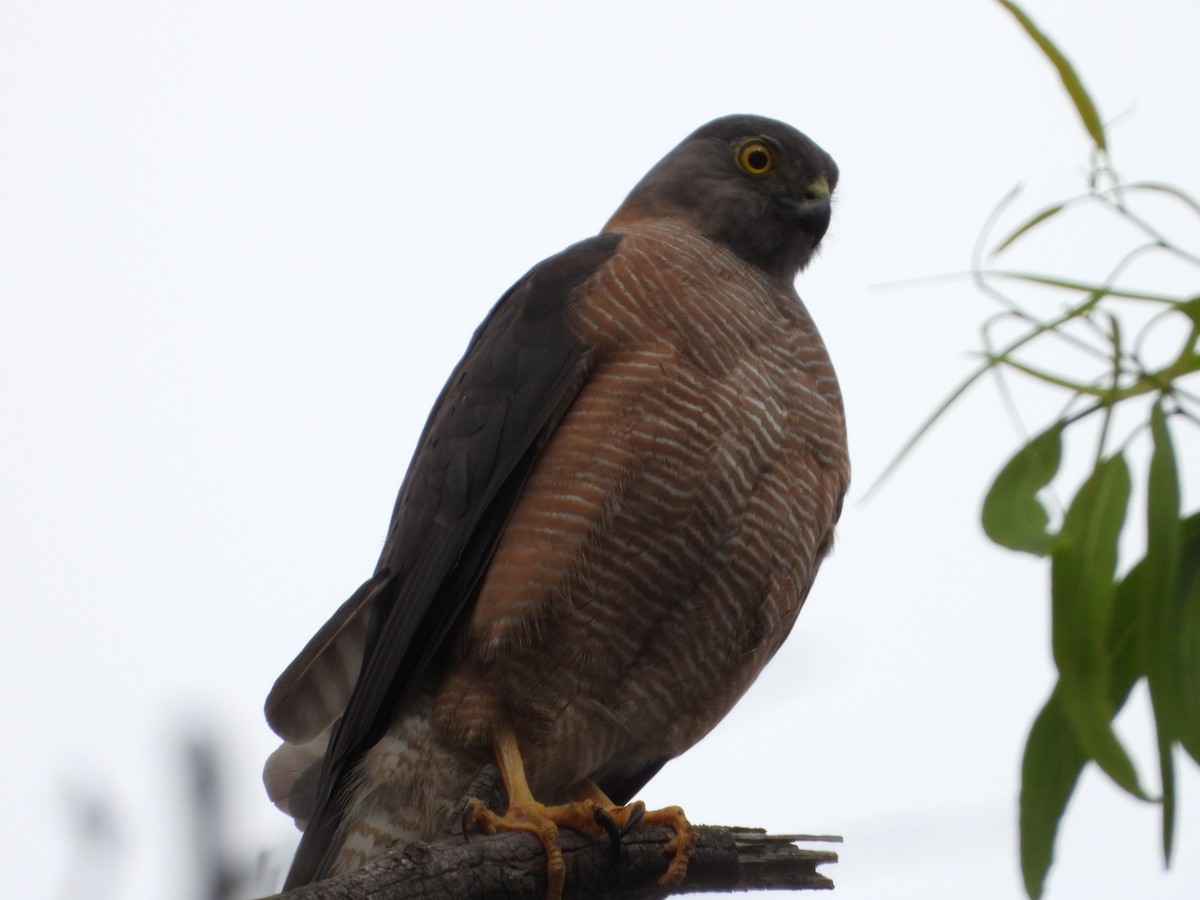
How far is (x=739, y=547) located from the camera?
15.6ft

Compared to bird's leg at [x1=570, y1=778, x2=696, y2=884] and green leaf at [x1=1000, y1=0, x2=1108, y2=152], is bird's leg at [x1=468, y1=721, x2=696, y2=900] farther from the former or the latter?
green leaf at [x1=1000, y1=0, x2=1108, y2=152]

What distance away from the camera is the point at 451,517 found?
4863 mm

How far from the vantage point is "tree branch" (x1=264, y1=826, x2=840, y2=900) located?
3965 millimetres

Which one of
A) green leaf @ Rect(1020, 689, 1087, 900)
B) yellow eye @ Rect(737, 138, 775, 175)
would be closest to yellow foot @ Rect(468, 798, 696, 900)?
green leaf @ Rect(1020, 689, 1087, 900)

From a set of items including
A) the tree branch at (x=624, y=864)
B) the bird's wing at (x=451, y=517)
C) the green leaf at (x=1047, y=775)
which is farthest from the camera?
the bird's wing at (x=451, y=517)

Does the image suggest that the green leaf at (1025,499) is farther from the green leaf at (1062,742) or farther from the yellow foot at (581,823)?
the yellow foot at (581,823)

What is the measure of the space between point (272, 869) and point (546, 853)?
0.82 metres

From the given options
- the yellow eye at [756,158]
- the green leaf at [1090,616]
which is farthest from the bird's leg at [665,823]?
the yellow eye at [756,158]

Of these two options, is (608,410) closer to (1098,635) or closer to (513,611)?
(513,611)

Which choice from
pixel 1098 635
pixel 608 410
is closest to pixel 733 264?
pixel 608 410

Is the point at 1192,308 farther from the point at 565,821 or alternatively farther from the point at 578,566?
the point at 565,821

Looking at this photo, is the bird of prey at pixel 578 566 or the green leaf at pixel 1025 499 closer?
the green leaf at pixel 1025 499

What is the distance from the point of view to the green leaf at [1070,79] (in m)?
2.44

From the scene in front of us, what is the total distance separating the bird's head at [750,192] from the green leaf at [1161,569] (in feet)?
11.1
